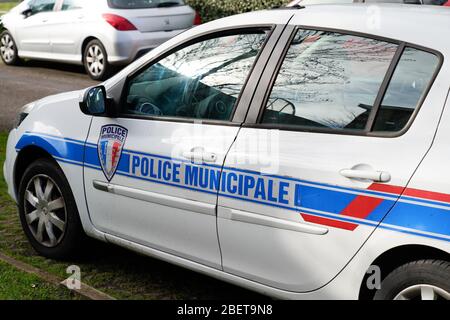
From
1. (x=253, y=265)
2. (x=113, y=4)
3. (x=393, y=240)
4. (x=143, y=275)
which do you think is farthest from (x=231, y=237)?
(x=113, y=4)

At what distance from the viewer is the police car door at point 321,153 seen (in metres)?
3.26

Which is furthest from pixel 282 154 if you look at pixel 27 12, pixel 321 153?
pixel 27 12

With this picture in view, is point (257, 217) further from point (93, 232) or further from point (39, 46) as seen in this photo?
point (39, 46)

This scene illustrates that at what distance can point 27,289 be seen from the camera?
4418 mm

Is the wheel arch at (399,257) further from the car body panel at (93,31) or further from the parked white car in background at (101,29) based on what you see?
the parked white car in background at (101,29)

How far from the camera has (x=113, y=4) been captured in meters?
12.6

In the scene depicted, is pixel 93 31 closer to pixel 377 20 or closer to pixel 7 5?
pixel 377 20

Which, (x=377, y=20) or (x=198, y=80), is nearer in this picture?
(x=377, y=20)

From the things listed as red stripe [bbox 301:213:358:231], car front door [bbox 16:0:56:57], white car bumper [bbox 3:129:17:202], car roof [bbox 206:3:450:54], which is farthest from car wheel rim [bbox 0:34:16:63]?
red stripe [bbox 301:213:358:231]

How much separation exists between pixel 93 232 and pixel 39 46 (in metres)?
10.1

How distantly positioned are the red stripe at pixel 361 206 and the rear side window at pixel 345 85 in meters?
0.32

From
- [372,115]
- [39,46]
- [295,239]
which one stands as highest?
[372,115]

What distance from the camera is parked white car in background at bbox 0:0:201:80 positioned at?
12.4 metres

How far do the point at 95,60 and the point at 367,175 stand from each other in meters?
10.0
